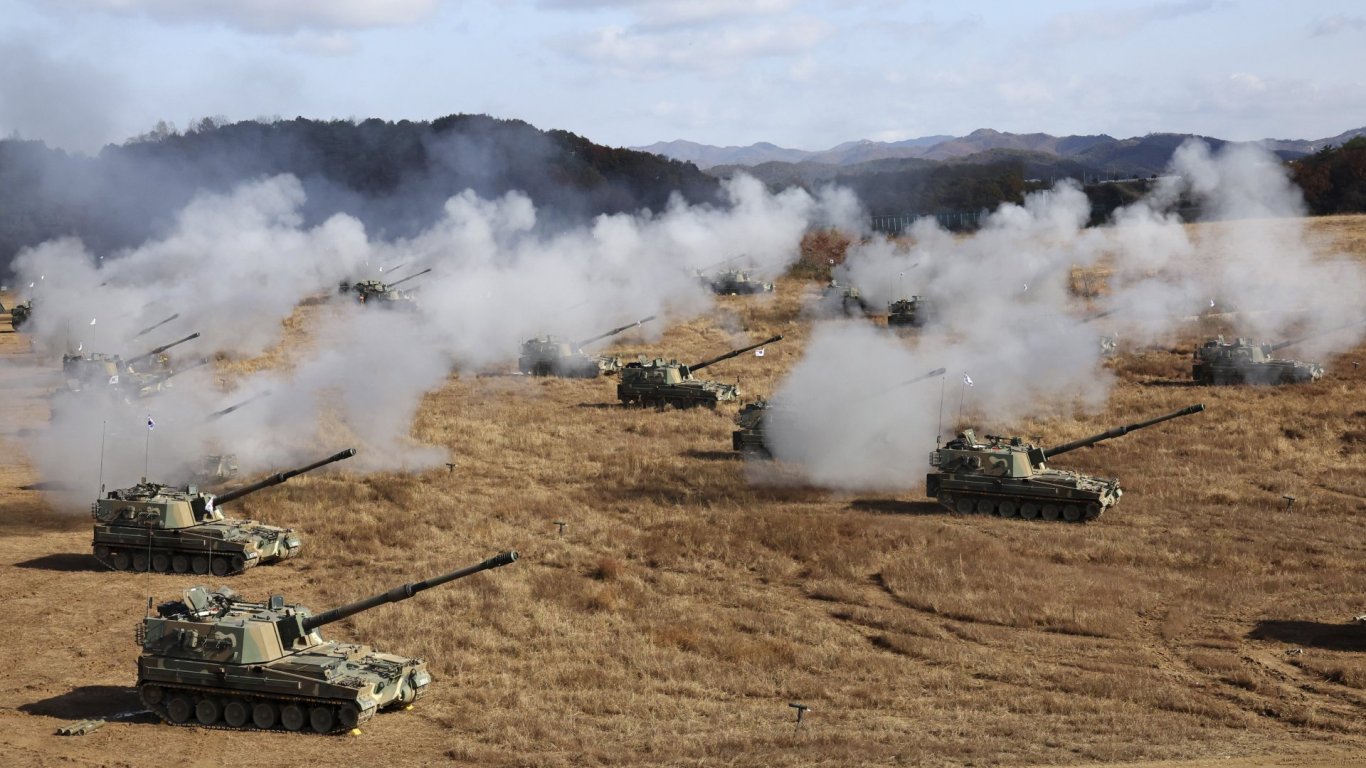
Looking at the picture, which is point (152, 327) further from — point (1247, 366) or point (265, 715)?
point (1247, 366)

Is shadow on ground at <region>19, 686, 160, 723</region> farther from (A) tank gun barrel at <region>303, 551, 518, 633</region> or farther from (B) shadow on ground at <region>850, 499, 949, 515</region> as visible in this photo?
(B) shadow on ground at <region>850, 499, 949, 515</region>

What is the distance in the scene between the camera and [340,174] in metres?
100

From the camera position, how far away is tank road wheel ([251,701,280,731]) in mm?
19438

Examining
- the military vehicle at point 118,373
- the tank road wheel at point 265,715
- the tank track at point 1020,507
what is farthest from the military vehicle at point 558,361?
the tank road wheel at point 265,715

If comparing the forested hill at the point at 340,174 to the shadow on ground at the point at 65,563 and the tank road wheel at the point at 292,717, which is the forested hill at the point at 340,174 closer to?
the shadow on ground at the point at 65,563

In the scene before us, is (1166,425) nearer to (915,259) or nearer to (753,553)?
(753,553)

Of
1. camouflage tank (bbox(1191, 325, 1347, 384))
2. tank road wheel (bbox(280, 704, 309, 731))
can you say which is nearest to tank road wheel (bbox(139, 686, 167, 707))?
tank road wheel (bbox(280, 704, 309, 731))

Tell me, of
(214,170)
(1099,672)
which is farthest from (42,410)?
(214,170)

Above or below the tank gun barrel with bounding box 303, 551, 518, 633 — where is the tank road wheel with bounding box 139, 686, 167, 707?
below

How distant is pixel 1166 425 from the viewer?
42.0 metres

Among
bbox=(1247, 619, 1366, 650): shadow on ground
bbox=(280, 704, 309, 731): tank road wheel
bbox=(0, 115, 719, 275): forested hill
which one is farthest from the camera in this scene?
bbox=(0, 115, 719, 275): forested hill

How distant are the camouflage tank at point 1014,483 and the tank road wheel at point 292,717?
18.0 metres

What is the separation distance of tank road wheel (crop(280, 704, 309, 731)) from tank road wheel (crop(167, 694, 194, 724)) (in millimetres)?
1471

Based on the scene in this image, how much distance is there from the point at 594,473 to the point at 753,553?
8878 millimetres
